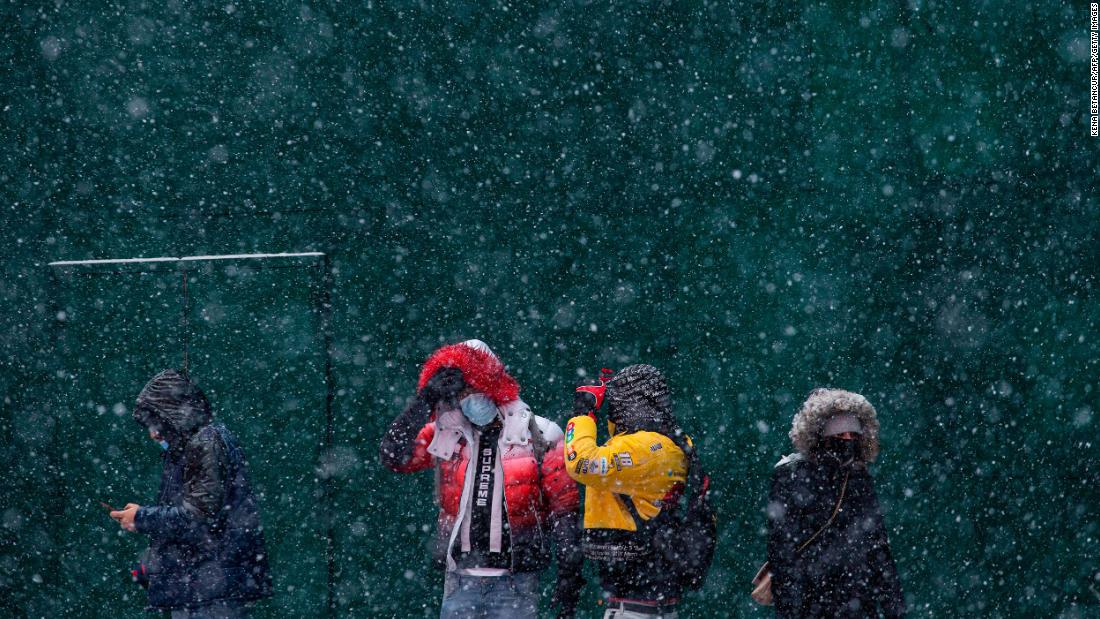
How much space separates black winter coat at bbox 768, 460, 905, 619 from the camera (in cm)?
522

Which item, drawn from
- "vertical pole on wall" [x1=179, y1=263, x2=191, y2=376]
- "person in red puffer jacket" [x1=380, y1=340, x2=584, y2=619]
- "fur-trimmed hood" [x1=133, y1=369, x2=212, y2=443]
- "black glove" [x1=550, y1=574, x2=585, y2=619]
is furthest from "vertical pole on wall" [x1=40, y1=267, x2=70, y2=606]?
"black glove" [x1=550, y1=574, x2=585, y2=619]

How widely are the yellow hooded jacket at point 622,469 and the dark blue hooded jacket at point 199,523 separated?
1.62 metres

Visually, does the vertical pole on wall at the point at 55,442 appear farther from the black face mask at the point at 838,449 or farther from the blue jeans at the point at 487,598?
the black face mask at the point at 838,449

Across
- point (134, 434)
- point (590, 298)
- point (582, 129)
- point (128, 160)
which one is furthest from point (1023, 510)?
point (128, 160)

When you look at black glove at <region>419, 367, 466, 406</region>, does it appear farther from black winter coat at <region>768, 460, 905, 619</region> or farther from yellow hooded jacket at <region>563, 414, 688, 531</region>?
black winter coat at <region>768, 460, 905, 619</region>

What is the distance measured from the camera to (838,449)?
5371mm

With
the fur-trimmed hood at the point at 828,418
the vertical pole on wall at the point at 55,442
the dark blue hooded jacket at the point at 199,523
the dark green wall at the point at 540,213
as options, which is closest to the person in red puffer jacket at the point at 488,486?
the dark blue hooded jacket at the point at 199,523

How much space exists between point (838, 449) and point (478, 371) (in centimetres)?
181

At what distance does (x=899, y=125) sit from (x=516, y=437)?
3.66 meters

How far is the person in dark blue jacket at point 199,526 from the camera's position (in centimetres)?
527

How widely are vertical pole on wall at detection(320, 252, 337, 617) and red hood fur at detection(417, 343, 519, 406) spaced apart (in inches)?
68.0

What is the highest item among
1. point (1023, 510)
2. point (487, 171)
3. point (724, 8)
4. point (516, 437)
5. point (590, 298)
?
point (724, 8)

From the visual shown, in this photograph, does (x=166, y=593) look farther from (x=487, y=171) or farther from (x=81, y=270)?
(x=487, y=171)

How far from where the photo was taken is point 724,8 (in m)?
7.37
